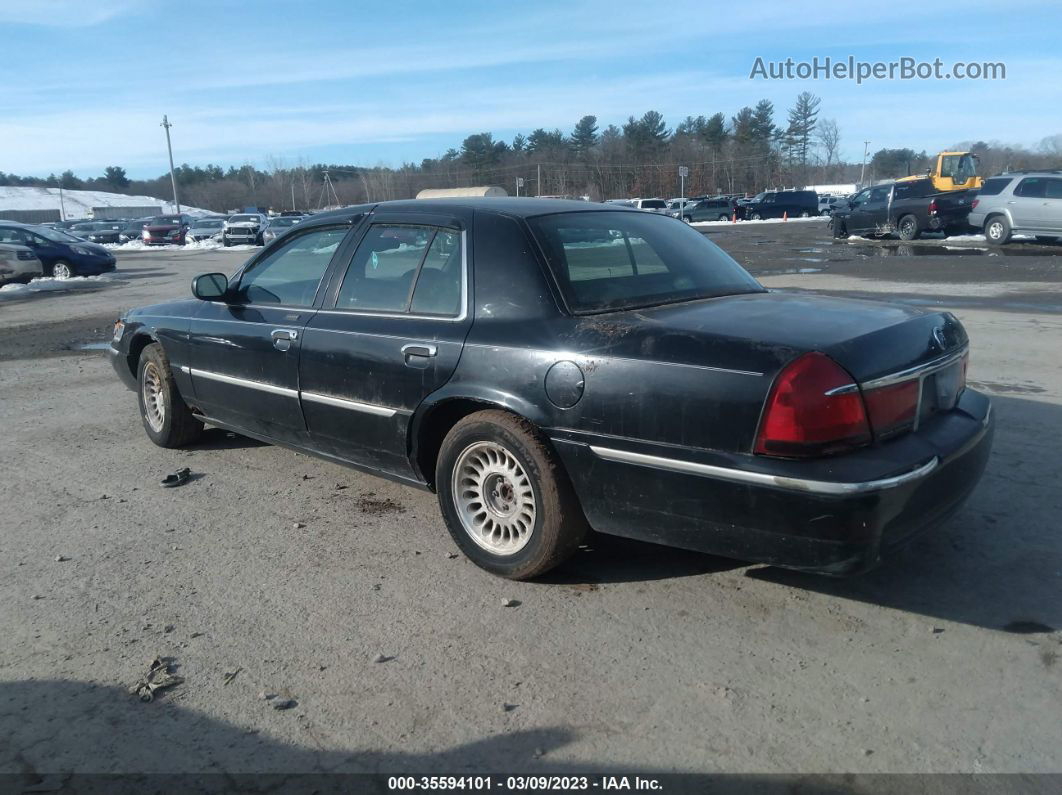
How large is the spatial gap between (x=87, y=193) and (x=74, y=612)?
442ft

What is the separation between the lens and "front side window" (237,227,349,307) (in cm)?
478

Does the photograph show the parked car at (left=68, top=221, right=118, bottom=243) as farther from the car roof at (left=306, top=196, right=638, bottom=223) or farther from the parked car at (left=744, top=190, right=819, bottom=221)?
the car roof at (left=306, top=196, right=638, bottom=223)

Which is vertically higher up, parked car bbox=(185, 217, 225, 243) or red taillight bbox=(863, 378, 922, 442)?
parked car bbox=(185, 217, 225, 243)

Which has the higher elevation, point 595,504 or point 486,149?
point 486,149

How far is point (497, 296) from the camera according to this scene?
379 centimetres

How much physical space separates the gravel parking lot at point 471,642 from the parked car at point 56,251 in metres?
18.9

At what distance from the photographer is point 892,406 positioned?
314cm

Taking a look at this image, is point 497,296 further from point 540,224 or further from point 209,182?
point 209,182

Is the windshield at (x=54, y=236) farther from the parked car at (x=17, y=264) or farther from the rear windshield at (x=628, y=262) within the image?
the rear windshield at (x=628, y=262)

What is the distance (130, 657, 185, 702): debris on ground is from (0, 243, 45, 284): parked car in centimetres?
2052

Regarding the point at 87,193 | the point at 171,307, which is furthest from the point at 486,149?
the point at 171,307

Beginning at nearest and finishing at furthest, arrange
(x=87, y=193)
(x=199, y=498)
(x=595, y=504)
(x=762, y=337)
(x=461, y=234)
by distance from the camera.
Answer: (x=762, y=337)
(x=595, y=504)
(x=461, y=234)
(x=199, y=498)
(x=87, y=193)

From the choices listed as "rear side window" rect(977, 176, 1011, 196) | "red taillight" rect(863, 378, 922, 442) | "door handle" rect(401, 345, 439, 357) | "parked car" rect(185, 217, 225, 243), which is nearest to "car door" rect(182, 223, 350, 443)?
"door handle" rect(401, 345, 439, 357)

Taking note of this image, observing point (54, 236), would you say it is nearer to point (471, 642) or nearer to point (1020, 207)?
point (471, 642)
